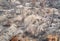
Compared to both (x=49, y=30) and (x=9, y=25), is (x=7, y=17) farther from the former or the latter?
(x=49, y=30)

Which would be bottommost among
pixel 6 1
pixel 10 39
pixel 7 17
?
pixel 10 39

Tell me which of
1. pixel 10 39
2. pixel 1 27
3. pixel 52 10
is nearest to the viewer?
pixel 10 39

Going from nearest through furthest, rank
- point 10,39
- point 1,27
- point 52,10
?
1. point 10,39
2. point 1,27
3. point 52,10

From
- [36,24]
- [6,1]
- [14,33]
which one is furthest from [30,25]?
[6,1]

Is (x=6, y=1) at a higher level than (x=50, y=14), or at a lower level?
higher

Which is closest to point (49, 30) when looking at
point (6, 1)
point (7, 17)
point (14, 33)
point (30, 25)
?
point (30, 25)

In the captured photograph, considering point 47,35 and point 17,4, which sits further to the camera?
point 17,4

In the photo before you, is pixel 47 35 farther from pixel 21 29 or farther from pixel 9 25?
pixel 9 25
